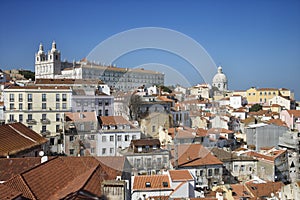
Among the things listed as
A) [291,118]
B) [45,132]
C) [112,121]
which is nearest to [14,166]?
[112,121]

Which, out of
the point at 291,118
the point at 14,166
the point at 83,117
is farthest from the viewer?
the point at 291,118

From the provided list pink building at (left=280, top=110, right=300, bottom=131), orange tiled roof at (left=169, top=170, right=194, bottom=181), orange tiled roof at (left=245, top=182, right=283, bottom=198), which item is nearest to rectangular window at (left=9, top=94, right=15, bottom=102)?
orange tiled roof at (left=169, top=170, right=194, bottom=181)

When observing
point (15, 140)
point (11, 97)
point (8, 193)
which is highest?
point (11, 97)

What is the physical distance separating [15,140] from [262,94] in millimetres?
40423

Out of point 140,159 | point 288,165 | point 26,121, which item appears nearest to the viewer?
point 140,159

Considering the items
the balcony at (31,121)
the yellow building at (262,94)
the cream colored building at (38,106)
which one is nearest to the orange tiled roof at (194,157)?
the cream colored building at (38,106)

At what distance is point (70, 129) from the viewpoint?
15602mm

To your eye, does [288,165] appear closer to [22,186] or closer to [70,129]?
[70,129]

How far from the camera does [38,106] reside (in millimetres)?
18203

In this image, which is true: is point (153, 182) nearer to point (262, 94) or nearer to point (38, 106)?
point (38, 106)

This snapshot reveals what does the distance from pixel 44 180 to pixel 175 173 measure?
5266 millimetres

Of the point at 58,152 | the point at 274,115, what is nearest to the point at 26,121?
the point at 58,152

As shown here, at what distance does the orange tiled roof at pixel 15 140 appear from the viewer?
10190 millimetres

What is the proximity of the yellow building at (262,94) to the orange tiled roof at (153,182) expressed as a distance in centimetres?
3852
